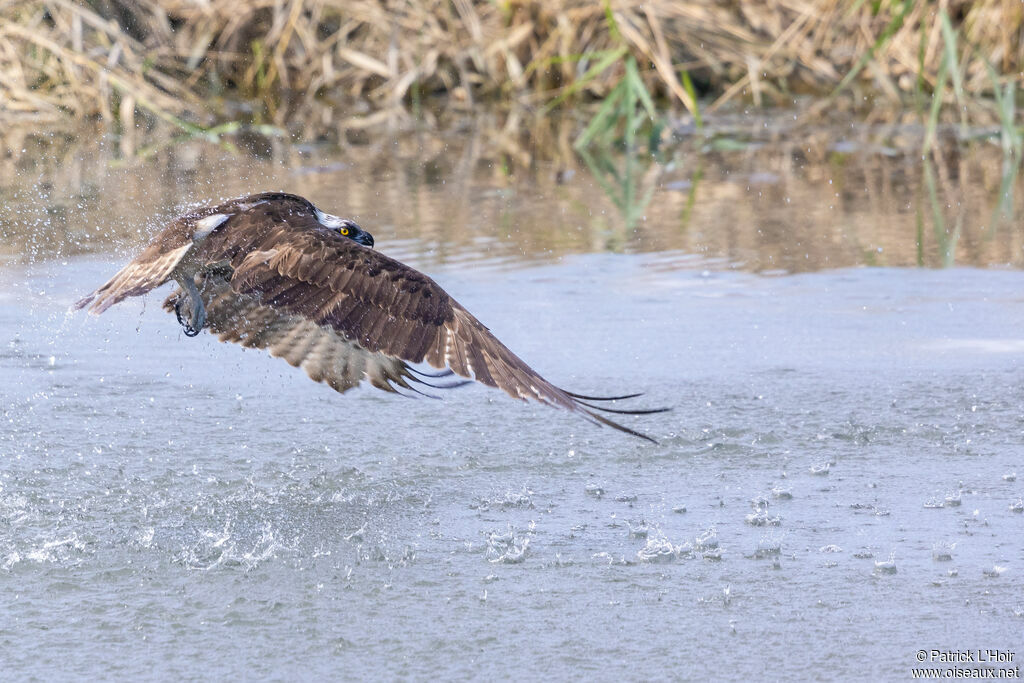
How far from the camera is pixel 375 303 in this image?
13.8 ft

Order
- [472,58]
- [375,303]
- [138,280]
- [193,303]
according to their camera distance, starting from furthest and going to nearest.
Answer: [472,58], [193,303], [138,280], [375,303]

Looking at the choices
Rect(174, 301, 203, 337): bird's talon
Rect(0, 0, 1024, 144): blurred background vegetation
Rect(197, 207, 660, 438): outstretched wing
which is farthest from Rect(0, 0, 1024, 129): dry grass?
Rect(197, 207, 660, 438): outstretched wing

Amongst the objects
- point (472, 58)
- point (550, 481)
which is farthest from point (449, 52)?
point (550, 481)

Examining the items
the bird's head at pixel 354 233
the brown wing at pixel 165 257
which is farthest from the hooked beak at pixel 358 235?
the brown wing at pixel 165 257

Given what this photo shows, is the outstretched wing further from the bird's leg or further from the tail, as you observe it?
the bird's leg

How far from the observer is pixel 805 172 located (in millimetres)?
9508

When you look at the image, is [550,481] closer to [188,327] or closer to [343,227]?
[343,227]

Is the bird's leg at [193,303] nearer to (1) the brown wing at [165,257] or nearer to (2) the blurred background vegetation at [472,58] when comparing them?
(1) the brown wing at [165,257]

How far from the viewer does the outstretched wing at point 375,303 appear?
13.4 feet

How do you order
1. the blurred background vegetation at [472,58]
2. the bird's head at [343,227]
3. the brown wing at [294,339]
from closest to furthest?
the brown wing at [294,339] → the bird's head at [343,227] → the blurred background vegetation at [472,58]

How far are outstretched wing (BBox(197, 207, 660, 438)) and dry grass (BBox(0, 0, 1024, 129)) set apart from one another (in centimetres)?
653

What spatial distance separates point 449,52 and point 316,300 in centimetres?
755

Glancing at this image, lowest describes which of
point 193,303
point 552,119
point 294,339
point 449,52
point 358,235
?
point 294,339

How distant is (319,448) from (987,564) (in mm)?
2127
